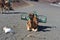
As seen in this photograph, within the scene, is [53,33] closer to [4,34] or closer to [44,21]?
[4,34]

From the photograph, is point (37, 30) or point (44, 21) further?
point (44, 21)

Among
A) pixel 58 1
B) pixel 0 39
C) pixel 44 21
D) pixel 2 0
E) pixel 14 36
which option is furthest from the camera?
pixel 58 1

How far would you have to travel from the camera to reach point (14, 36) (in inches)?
446

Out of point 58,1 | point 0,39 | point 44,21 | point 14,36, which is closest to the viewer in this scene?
point 0,39

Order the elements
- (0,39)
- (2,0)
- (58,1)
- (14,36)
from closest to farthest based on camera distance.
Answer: (0,39)
(14,36)
(2,0)
(58,1)

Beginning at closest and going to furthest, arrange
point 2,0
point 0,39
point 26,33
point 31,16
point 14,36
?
point 0,39
point 14,36
point 26,33
point 31,16
point 2,0

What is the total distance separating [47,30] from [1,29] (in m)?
2.20

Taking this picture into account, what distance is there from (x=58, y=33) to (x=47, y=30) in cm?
75

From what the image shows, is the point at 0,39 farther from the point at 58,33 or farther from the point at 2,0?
the point at 2,0

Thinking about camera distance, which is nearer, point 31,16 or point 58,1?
point 31,16

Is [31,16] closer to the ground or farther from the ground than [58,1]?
farther from the ground

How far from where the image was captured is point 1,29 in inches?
510

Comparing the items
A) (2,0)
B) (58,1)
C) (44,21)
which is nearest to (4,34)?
(44,21)

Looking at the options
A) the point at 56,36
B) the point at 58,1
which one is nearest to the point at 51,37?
the point at 56,36
